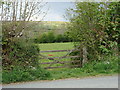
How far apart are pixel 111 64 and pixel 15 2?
5186mm

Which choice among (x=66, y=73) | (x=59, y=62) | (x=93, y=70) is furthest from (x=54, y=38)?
(x=93, y=70)

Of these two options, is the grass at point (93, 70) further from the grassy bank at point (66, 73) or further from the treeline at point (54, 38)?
the treeline at point (54, 38)

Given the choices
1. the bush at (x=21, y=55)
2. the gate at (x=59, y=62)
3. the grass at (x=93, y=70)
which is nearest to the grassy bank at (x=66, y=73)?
Answer: the grass at (x=93, y=70)

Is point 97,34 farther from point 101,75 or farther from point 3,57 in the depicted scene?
point 3,57

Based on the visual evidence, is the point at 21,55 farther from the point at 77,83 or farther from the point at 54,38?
the point at 54,38

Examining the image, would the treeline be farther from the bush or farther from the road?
the road

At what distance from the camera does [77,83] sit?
699 cm

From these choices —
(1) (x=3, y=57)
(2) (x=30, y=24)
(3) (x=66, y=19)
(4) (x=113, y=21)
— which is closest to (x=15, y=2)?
(2) (x=30, y=24)

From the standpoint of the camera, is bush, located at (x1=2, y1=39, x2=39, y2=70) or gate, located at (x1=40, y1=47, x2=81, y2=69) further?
gate, located at (x1=40, y1=47, x2=81, y2=69)

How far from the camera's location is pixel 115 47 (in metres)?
9.78

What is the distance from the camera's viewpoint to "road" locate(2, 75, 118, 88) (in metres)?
6.68

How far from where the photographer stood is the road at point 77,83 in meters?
6.68

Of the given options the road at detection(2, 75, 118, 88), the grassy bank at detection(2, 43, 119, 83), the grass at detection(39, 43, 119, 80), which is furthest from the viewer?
the grass at detection(39, 43, 119, 80)

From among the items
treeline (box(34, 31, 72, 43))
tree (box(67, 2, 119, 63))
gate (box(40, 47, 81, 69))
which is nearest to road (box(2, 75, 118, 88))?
gate (box(40, 47, 81, 69))
